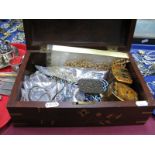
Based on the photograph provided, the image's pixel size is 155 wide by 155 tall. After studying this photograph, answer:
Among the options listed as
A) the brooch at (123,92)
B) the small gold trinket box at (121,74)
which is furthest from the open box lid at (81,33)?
the brooch at (123,92)

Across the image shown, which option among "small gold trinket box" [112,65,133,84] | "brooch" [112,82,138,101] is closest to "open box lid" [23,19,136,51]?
"small gold trinket box" [112,65,133,84]

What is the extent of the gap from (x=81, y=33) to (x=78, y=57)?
4.0 inches

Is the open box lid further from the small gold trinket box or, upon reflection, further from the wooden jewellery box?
the small gold trinket box

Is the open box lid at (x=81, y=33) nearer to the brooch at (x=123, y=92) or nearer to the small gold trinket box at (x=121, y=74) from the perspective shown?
the small gold trinket box at (x=121, y=74)

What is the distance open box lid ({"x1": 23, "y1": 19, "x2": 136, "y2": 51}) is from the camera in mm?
670

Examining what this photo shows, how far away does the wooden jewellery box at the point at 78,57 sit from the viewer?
496 mm

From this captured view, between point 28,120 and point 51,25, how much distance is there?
369mm

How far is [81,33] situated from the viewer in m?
0.71

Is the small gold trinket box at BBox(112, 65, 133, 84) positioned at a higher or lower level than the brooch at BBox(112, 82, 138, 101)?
higher

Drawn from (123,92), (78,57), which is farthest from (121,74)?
(78,57)

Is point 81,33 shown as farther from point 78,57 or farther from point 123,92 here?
point 123,92

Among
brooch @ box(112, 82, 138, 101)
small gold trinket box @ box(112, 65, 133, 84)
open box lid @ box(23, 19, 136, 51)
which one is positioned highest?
open box lid @ box(23, 19, 136, 51)

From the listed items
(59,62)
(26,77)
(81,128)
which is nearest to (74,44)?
(59,62)

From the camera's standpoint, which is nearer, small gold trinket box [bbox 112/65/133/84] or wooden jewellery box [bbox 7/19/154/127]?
wooden jewellery box [bbox 7/19/154/127]
